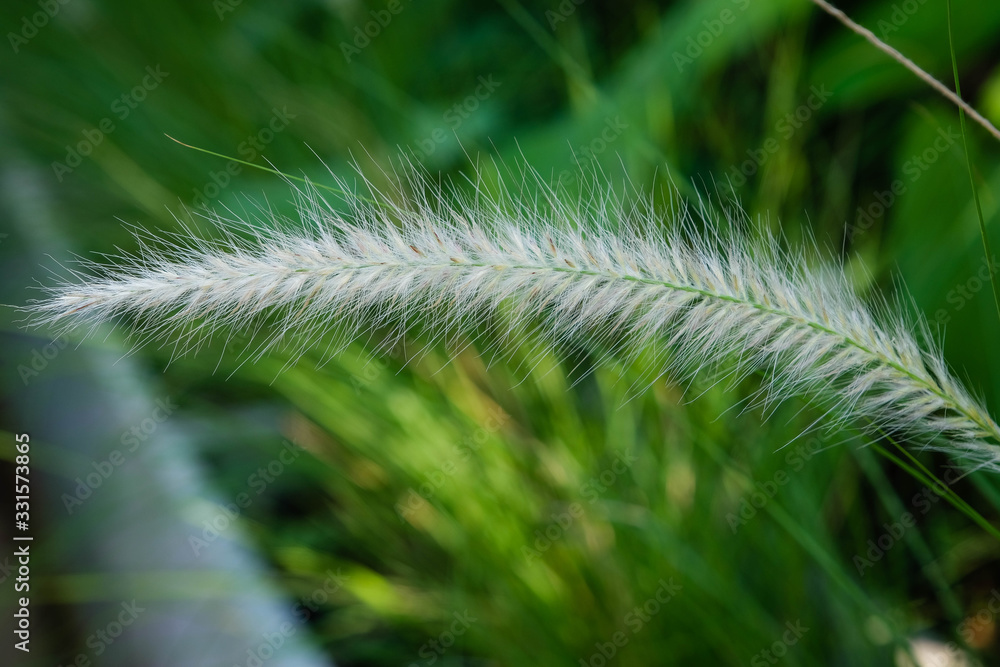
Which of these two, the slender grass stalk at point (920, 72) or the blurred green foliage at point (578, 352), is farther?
the blurred green foliage at point (578, 352)

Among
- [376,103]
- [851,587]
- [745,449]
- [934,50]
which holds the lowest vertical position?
[851,587]

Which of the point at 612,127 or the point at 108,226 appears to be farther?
the point at 108,226

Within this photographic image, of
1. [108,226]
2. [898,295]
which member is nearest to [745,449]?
[898,295]

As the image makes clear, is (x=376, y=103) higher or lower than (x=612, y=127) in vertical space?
higher

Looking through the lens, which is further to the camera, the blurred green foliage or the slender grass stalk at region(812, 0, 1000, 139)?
the blurred green foliage

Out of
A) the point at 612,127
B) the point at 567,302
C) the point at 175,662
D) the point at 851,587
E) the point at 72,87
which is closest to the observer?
the point at 567,302

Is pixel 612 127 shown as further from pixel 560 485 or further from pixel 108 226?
pixel 108 226

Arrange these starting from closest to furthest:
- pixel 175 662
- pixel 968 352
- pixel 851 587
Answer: pixel 851 587 < pixel 968 352 < pixel 175 662

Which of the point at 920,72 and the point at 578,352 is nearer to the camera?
the point at 920,72
